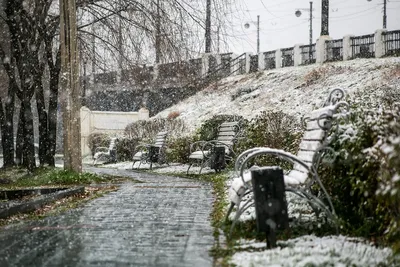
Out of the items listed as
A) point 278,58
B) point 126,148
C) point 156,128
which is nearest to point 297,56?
point 278,58

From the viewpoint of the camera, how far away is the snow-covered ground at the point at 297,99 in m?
4.03

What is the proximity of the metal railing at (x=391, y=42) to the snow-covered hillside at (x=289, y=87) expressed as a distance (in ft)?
3.13

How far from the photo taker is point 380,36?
26.6m

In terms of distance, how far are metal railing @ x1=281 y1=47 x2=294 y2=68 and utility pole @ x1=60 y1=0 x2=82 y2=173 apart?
22.3m

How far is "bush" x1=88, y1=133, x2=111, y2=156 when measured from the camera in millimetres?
28034

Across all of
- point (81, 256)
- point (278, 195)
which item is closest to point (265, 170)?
point (278, 195)

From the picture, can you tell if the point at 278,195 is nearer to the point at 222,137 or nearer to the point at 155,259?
the point at 155,259

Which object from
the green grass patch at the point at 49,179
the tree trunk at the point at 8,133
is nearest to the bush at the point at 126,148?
the tree trunk at the point at 8,133

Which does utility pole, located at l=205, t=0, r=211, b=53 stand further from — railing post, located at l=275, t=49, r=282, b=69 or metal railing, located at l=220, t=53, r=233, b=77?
metal railing, located at l=220, t=53, r=233, b=77

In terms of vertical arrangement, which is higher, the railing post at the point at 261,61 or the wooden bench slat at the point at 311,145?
the railing post at the point at 261,61

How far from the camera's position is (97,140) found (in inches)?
1136

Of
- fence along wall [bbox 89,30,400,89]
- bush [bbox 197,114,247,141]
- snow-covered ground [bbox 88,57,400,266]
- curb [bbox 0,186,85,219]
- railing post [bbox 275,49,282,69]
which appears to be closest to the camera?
snow-covered ground [bbox 88,57,400,266]

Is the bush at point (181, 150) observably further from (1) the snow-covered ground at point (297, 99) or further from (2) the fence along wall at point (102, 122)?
(2) the fence along wall at point (102, 122)

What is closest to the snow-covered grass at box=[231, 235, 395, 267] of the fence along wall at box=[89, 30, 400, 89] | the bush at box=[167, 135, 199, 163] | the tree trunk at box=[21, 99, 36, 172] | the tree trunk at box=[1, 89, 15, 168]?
the tree trunk at box=[21, 99, 36, 172]
